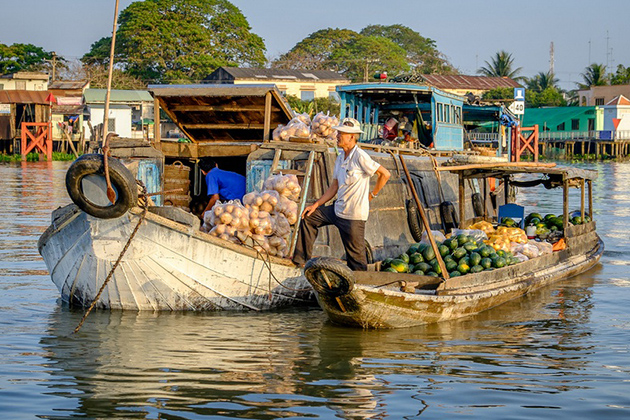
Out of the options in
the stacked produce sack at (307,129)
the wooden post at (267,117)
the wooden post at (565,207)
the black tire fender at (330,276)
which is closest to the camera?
the black tire fender at (330,276)

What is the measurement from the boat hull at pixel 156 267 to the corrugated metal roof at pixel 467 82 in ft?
156

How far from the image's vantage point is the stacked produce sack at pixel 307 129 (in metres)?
8.92

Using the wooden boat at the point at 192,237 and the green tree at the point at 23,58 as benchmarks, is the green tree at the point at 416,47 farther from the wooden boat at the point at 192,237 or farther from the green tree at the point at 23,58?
the wooden boat at the point at 192,237

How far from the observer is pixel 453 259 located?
27.9ft

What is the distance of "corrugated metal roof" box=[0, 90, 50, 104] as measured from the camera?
40.0 meters

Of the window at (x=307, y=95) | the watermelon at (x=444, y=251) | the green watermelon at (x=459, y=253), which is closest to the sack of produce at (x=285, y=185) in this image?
the watermelon at (x=444, y=251)

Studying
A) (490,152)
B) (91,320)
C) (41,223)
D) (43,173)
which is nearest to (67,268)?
(91,320)

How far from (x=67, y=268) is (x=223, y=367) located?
2403 millimetres

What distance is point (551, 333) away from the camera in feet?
25.1

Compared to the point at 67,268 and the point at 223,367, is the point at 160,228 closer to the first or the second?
the point at 67,268

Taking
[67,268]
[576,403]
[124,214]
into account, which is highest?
[124,214]

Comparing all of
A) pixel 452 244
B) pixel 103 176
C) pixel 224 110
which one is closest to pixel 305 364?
pixel 103 176

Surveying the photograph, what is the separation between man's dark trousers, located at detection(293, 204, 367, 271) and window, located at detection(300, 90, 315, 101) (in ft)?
138

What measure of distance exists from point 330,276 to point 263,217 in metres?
1.32
